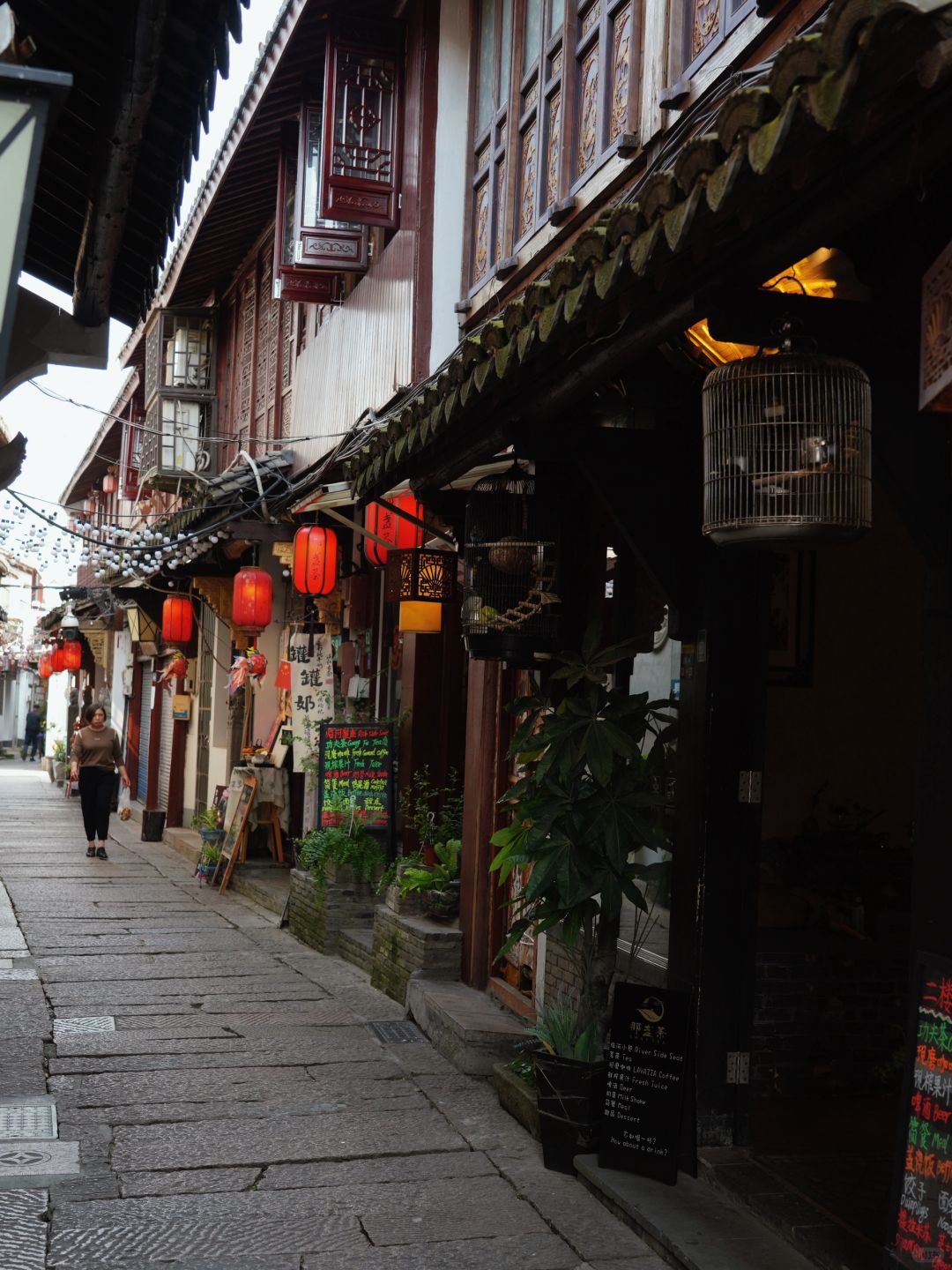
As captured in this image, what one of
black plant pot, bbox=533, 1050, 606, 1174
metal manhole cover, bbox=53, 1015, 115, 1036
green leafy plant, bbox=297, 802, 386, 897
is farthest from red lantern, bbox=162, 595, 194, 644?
black plant pot, bbox=533, 1050, 606, 1174

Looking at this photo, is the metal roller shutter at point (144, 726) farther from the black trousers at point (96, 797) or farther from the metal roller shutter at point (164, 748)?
the black trousers at point (96, 797)

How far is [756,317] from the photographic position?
4.59 meters

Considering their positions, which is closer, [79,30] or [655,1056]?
[79,30]

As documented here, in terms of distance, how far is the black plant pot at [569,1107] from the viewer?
671 centimetres

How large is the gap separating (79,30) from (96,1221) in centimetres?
477

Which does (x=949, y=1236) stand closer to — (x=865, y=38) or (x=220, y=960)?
(x=865, y=38)

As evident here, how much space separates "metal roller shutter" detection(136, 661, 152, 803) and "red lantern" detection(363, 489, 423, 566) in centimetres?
1881

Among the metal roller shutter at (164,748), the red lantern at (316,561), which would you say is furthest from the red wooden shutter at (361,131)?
the metal roller shutter at (164,748)

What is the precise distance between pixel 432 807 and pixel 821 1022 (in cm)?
577

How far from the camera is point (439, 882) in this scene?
10.9 metres

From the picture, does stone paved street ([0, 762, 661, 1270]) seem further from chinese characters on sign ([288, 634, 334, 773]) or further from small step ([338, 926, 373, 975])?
chinese characters on sign ([288, 634, 334, 773])

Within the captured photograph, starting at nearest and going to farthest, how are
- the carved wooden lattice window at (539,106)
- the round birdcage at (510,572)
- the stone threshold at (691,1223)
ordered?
the stone threshold at (691,1223) < the round birdcage at (510,572) < the carved wooden lattice window at (539,106)

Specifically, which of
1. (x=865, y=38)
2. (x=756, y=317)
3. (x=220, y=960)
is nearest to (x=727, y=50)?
(x=756, y=317)

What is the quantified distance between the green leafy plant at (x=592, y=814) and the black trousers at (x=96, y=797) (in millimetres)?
12530
